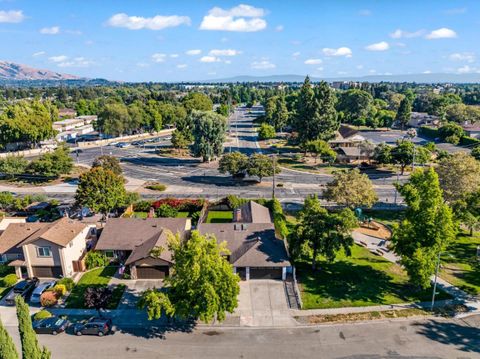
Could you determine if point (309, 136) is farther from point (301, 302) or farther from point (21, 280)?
point (21, 280)

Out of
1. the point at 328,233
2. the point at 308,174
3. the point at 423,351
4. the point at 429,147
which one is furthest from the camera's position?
the point at 429,147

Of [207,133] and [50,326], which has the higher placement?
[207,133]

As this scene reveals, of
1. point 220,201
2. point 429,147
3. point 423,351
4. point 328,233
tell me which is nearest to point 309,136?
point 429,147

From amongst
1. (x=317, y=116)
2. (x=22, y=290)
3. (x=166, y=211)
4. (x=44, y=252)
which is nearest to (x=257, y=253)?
(x=166, y=211)

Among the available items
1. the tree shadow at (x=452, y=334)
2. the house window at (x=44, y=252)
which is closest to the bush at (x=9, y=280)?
the house window at (x=44, y=252)

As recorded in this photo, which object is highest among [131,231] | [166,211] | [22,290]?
[131,231]

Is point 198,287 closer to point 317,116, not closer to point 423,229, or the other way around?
point 423,229

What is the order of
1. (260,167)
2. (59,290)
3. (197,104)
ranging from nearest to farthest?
1. (59,290)
2. (260,167)
3. (197,104)
